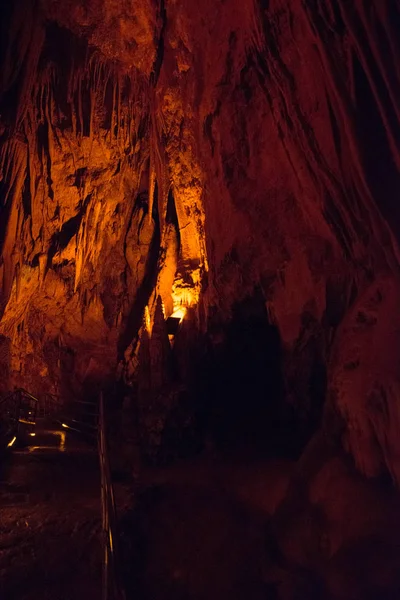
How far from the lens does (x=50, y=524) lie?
535 cm

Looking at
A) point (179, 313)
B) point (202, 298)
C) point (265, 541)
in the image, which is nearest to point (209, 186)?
point (202, 298)

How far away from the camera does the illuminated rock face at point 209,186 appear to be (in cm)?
454

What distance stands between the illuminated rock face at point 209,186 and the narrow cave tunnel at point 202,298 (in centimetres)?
4

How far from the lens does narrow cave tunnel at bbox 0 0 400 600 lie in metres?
4.45

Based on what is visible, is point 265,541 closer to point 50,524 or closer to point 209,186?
point 50,524

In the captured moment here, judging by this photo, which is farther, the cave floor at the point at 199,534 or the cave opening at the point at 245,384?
the cave opening at the point at 245,384

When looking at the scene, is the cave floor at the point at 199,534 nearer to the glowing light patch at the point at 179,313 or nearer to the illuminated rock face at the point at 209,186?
the illuminated rock face at the point at 209,186

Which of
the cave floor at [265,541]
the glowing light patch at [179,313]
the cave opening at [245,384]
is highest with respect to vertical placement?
the glowing light patch at [179,313]

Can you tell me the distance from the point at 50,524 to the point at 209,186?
6.14 metres

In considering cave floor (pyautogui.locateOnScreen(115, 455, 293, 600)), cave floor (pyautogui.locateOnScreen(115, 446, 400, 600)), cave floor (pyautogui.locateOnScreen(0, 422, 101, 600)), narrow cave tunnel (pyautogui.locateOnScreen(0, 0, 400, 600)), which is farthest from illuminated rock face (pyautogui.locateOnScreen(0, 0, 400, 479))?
cave floor (pyautogui.locateOnScreen(0, 422, 101, 600))

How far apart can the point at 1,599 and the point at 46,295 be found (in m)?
10.8

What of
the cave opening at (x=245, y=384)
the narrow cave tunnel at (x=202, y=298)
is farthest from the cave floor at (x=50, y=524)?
the cave opening at (x=245, y=384)

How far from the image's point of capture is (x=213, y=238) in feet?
30.0

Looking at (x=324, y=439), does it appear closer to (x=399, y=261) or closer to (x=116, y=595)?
(x=399, y=261)
